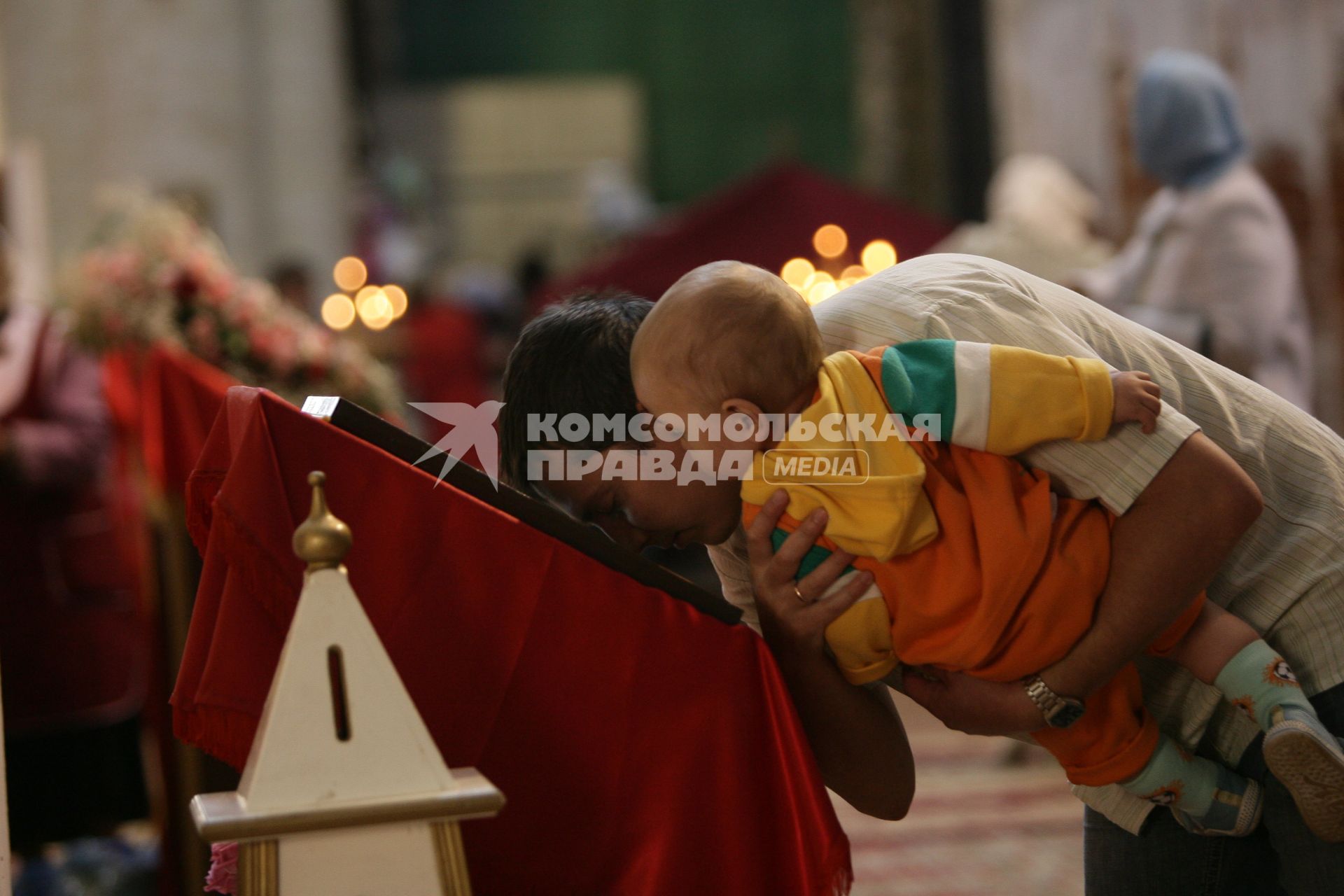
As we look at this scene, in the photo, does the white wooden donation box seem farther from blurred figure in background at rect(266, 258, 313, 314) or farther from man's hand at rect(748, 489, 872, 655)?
blurred figure in background at rect(266, 258, 313, 314)

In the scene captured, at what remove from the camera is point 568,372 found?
1638 mm

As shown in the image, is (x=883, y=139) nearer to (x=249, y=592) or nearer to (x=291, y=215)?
(x=291, y=215)

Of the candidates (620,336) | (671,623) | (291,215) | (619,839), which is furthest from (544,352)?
(291,215)

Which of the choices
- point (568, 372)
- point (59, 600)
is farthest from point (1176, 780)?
point (59, 600)

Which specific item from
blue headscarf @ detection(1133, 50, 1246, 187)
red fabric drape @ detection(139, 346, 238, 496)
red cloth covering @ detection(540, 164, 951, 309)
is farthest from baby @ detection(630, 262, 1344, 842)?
red cloth covering @ detection(540, 164, 951, 309)

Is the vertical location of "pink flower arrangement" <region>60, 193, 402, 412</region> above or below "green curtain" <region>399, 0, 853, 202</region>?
below

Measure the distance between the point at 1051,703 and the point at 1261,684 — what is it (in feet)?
0.79

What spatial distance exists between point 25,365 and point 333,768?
130 inches

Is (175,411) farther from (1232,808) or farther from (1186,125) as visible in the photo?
(1186,125)

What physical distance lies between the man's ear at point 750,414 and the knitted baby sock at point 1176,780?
597mm

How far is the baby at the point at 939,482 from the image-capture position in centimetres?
146

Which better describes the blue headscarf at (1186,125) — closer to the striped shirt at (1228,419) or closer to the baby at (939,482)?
the striped shirt at (1228,419)

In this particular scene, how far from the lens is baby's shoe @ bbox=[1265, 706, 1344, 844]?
4.91ft

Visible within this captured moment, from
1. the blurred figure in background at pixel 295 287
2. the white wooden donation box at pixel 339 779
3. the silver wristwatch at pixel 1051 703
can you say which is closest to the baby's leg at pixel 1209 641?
the silver wristwatch at pixel 1051 703
